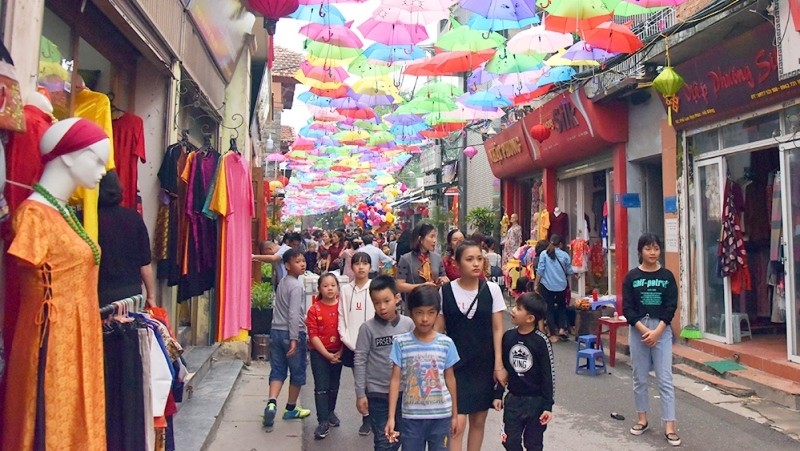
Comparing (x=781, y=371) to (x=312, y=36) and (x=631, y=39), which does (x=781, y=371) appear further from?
(x=312, y=36)

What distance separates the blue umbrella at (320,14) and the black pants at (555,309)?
17.5ft

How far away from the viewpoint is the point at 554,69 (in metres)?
10.0

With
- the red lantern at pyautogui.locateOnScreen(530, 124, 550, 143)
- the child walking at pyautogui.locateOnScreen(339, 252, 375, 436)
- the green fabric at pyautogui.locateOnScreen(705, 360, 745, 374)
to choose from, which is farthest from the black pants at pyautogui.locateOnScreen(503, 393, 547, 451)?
the red lantern at pyautogui.locateOnScreen(530, 124, 550, 143)

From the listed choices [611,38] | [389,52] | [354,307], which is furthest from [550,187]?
[354,307]

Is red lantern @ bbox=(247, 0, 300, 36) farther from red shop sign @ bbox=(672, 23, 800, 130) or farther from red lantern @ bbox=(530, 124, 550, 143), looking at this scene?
red lantern @ bbox=(530, 124, 550, 143)

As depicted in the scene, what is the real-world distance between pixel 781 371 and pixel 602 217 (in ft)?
19.7

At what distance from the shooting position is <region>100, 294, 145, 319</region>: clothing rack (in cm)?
261

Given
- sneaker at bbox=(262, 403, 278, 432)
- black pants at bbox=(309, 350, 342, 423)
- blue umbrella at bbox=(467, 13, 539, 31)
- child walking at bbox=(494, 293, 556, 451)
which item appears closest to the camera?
child walking at bbox=(494, 293, 556, 451)

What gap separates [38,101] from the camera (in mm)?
2438

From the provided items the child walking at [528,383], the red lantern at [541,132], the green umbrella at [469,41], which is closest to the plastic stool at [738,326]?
the green umbrella at [469,41]

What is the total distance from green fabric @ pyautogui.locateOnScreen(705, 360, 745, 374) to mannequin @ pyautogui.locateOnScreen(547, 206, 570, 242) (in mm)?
6154

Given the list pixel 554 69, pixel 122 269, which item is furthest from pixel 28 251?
pixel 554 69

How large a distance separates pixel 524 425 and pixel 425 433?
0.77m

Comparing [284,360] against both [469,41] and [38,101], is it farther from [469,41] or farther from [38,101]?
[469,41]
